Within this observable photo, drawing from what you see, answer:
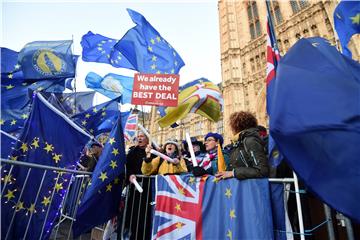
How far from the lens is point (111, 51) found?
6098 millimetres

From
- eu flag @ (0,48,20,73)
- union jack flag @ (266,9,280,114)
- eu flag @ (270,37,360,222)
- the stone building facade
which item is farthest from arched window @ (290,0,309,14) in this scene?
eu flag @ (270,37,360,222)

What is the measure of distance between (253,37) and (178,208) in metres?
28.0

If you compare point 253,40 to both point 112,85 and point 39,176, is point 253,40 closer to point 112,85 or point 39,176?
point 112,85

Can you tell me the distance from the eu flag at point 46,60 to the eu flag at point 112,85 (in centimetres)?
164

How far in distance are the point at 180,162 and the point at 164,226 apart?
0.95 meters

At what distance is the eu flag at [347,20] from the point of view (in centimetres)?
222

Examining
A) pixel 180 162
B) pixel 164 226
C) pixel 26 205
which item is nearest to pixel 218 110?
pixel 180 162

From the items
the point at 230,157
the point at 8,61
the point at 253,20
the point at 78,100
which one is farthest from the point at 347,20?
the point at 253,20

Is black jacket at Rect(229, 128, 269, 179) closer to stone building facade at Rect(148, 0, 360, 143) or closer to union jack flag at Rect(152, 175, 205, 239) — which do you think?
union jack flag at Rect(152, 175, 205, 239)

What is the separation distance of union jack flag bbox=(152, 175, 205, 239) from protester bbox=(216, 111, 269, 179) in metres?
0.38

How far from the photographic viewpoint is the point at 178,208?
2416 mm

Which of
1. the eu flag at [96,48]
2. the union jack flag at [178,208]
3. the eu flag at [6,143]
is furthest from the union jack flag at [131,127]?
the union jack flag at [178,208]

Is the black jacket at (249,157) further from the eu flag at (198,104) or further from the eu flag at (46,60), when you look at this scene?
the eu flag at (46,60)

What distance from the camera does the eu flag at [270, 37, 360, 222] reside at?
1.28 m
